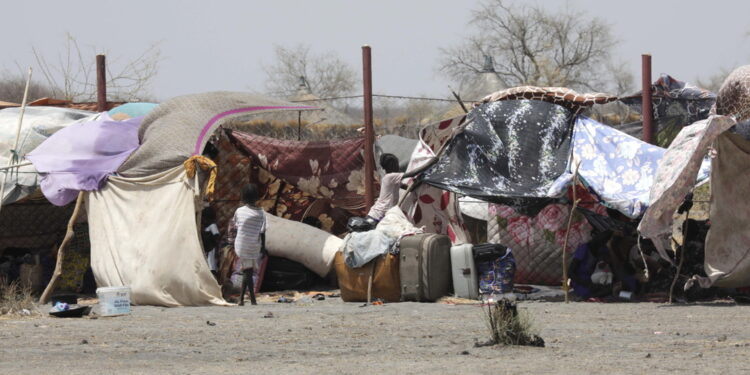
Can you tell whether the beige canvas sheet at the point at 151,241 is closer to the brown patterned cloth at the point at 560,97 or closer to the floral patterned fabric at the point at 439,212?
the floral patterned fabric at the point at 439,212

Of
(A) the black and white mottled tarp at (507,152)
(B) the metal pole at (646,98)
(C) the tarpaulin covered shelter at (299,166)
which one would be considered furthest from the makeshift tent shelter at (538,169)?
(C) the tarpaulin covered shelter at (299,166)

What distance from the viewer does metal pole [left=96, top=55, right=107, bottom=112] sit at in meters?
15.0

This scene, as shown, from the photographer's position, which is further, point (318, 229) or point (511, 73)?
point (511, 73)

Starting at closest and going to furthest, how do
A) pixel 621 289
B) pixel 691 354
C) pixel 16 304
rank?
pixel 691 354 → pixel 16 304 → pixel 621 289

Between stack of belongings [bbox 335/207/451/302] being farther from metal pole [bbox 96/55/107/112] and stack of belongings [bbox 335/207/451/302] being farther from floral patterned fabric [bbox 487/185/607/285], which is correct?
metal pole [bbox 96/55/107/112]

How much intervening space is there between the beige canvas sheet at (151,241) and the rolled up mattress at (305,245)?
1.52m

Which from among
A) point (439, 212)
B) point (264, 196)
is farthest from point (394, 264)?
point (264, 196)

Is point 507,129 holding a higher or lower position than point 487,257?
higher

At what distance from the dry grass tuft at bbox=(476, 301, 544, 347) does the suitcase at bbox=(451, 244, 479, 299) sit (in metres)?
4.16

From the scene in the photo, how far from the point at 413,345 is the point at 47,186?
652 cm

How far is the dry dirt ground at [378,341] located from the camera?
7398mm

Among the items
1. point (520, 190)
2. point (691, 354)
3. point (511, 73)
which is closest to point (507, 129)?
point (520, 190)

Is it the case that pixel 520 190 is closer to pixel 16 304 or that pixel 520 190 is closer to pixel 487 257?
pixel 487 257

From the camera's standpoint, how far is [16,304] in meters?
11.5
